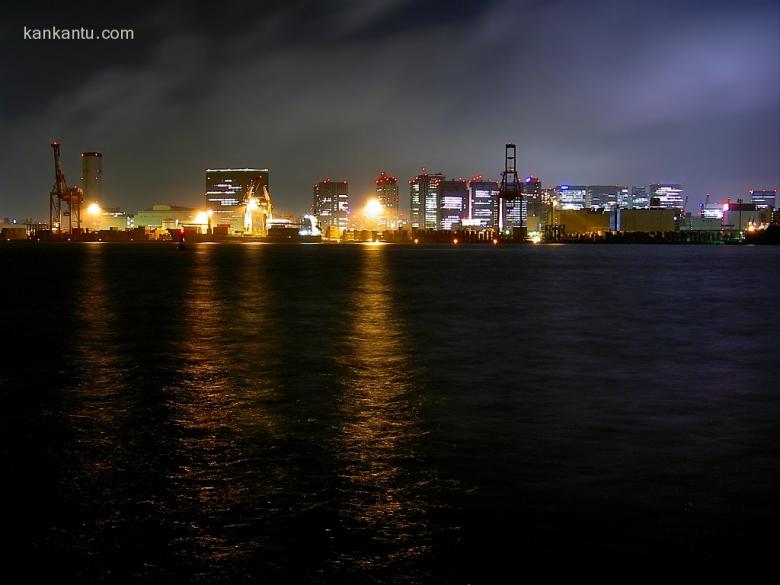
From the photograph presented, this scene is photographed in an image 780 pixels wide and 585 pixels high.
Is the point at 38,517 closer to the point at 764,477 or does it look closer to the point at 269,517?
the point at 269,517

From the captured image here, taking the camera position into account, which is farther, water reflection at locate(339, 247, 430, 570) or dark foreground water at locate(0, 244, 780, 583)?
water reflection at locate(339, 247, 430, 570)

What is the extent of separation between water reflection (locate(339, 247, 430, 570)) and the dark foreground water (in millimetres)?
33

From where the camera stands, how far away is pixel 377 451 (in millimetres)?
8891

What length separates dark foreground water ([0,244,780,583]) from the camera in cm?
608

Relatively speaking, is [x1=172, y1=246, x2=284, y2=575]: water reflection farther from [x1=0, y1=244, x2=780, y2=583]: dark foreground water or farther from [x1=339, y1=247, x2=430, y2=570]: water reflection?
[x1=339, y1=247, x2=430, y2=570]: water reflection

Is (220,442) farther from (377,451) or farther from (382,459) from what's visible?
(382,459)

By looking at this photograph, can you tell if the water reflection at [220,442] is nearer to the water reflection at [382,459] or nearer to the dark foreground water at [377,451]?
the dark foreground water at [377,451]

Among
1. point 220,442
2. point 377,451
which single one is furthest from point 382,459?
point 220,442

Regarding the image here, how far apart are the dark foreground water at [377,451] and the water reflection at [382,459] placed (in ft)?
0.11

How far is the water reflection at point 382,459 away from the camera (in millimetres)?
6219

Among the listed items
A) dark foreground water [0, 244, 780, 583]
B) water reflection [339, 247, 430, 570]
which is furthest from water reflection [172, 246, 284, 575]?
water reflection [339, 247, 430, 570]

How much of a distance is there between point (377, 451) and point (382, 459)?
0.36 m

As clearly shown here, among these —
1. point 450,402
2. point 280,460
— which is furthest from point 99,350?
point 280,460

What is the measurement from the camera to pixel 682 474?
8055 millimetres
